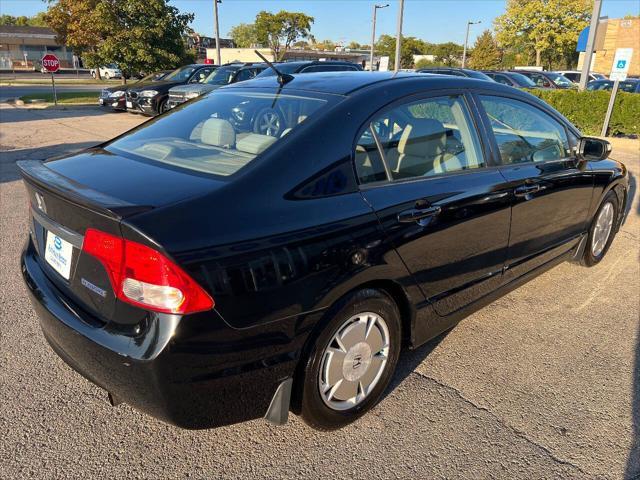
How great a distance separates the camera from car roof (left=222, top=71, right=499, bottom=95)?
2.72 meters

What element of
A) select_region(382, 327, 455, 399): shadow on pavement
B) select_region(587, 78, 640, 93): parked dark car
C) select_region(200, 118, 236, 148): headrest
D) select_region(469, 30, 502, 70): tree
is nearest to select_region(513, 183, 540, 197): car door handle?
select_region(382, 327, 455, 399): shadow on pavement

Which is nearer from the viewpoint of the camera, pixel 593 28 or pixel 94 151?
pixel 94 151

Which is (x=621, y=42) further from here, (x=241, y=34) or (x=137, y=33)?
(x=241, y=34)

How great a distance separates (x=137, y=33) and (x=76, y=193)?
23.5 metres

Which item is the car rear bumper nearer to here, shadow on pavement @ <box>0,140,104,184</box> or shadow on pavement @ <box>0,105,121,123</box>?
shadow on pavement @ <box>0,140,104,184</box>

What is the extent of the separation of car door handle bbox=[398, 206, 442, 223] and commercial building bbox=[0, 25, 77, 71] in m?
72.5

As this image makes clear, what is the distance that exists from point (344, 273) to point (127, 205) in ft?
3.06

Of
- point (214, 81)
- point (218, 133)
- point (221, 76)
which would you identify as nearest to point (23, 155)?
point (214, 81)

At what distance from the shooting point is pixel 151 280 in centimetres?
182

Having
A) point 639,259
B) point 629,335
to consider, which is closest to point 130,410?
point 629,335

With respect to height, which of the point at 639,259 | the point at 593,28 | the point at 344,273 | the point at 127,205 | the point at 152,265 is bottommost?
the point at 639,259

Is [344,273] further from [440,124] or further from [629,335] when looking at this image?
[629,335]

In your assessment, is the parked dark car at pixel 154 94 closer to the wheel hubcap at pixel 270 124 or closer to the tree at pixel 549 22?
the wheel hubcap at pixel 270 124

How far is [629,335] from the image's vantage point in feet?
11.6
